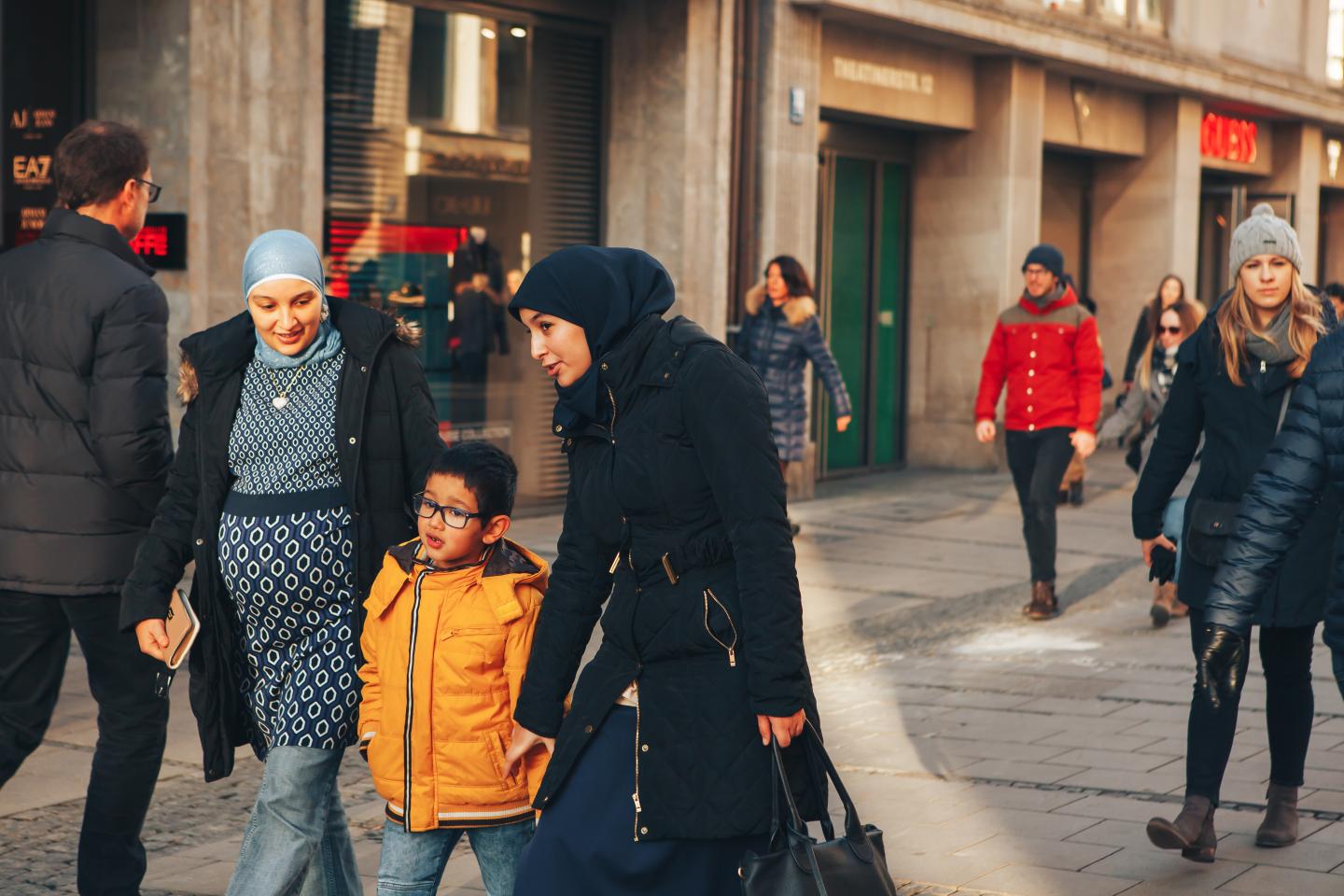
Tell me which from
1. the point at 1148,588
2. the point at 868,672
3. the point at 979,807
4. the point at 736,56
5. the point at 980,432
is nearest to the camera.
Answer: the point at 979,807

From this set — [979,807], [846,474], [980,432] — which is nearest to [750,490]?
[979,807]

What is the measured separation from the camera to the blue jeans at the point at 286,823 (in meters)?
4.25

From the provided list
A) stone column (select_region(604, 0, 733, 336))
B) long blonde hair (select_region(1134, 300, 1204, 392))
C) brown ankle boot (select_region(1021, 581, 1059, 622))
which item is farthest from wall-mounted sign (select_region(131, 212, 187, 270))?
long blonde hair (select_region(1134, 300, 1204, 392))

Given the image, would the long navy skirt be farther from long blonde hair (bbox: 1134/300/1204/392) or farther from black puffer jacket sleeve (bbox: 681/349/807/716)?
long blonde hair (bbox: 1134/300/1204/392)

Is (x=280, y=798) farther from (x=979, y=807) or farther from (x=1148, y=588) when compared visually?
(x=1148, y=588)

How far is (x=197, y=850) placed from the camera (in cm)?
559

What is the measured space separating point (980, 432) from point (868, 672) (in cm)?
230

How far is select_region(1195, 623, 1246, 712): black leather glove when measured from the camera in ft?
15.9

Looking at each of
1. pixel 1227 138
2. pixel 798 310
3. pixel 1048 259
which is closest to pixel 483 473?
pixel 1048 259

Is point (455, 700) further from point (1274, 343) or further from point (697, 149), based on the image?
point (697, 149)

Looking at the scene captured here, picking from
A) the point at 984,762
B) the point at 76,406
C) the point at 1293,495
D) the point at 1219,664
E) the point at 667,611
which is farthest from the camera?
the point at 984,762

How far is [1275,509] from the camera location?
4.43 metres

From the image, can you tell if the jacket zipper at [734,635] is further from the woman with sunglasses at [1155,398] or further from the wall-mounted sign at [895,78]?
the wall-mounted sign at [895,78]

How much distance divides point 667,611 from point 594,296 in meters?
0.60
